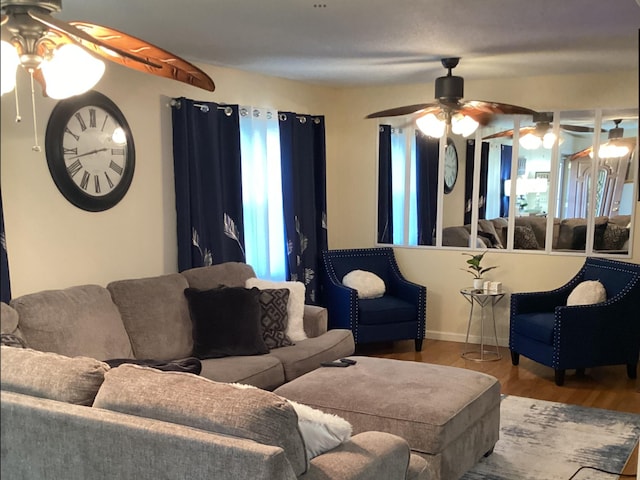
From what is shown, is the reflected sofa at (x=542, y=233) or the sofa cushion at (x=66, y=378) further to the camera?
the reflected sofa at (x=542, y=233)

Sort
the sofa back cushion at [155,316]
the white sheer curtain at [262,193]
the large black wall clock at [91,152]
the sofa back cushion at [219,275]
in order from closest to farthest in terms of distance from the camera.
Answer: the large black wall clock at [91,152], the sofa back cushion at [155,316], the sofa back cushion at [219,275], the white sheer curtain at [262,193]

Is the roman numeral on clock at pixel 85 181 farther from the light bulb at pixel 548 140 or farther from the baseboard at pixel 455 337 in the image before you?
the light bulb at pixel 548 140

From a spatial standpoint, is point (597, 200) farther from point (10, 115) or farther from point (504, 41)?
point (10, 115)

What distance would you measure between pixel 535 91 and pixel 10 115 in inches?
188

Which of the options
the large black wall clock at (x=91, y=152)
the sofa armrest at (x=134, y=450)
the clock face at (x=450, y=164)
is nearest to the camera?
the sofa armrest at (x=134, y=450)

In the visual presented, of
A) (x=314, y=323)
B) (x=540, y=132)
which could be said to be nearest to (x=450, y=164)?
(x=540, y=132)

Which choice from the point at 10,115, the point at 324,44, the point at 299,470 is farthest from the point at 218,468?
the point at 324,44

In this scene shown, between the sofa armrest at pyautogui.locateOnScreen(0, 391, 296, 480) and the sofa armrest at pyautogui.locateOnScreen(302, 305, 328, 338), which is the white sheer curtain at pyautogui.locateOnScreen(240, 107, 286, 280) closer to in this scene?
the sofa armrest at pyautogui.locateOnScreen(302, 305, 328, 338)

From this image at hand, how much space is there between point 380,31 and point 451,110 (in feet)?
3.26

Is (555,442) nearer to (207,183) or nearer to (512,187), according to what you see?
(512,187)

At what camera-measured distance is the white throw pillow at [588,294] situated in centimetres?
435

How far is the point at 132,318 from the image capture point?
11.4 ft

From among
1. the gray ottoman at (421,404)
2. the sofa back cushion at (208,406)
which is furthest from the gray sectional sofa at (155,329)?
the sofa back cushion at (208,406)

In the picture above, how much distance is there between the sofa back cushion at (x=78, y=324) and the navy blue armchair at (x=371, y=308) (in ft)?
6.82
